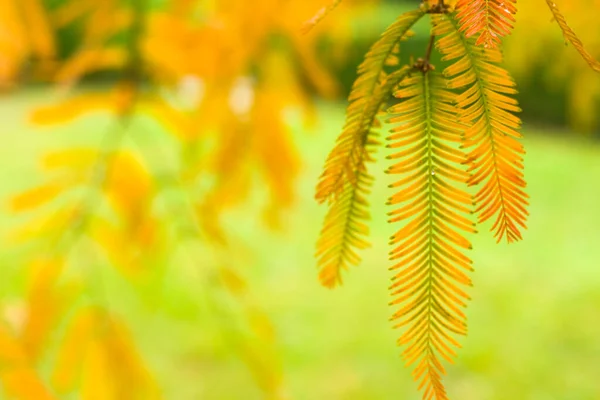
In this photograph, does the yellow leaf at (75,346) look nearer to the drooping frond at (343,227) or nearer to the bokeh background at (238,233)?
the bokeh background at (238,233)

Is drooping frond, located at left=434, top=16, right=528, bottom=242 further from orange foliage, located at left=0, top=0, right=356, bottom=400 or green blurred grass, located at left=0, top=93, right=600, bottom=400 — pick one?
green blurred grass, located at left=0, top=93, right=600, bottom=400

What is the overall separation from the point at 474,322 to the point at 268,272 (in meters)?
0.90

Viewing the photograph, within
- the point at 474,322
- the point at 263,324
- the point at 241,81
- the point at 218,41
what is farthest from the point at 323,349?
the point at 218,41

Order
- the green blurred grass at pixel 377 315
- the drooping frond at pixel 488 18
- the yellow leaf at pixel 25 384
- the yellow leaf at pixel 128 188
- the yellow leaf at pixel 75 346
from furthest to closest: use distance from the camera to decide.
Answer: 1. the green blurred grass at pixel 377 315
2. the yellow leaf at pixel 128 188
3. the yellow leaf at pixel 75 346
4. the yellow leaf at pixel 25 384
5. the drooping frond at pixel 488 18

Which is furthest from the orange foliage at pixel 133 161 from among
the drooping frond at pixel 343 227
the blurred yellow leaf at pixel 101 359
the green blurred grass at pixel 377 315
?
the drooping frond at pixel 343 227

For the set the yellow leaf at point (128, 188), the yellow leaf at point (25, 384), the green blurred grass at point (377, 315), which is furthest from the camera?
the green blurred grass at point (377, 315)

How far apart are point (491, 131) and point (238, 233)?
9.88ft

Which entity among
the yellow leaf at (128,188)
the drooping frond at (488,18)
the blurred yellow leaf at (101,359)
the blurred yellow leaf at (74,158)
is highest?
the drooping frond at (488,18)

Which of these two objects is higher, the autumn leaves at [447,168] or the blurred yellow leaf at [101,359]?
the autumn leaves at [447,168]

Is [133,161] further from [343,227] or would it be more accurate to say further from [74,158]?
[343,227]

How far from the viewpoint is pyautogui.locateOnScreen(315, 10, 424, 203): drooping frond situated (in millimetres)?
301

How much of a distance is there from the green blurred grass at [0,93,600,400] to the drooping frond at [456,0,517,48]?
115 cm

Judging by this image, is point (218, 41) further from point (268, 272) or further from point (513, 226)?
point (268, 272)

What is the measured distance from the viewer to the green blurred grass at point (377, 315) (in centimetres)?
189
